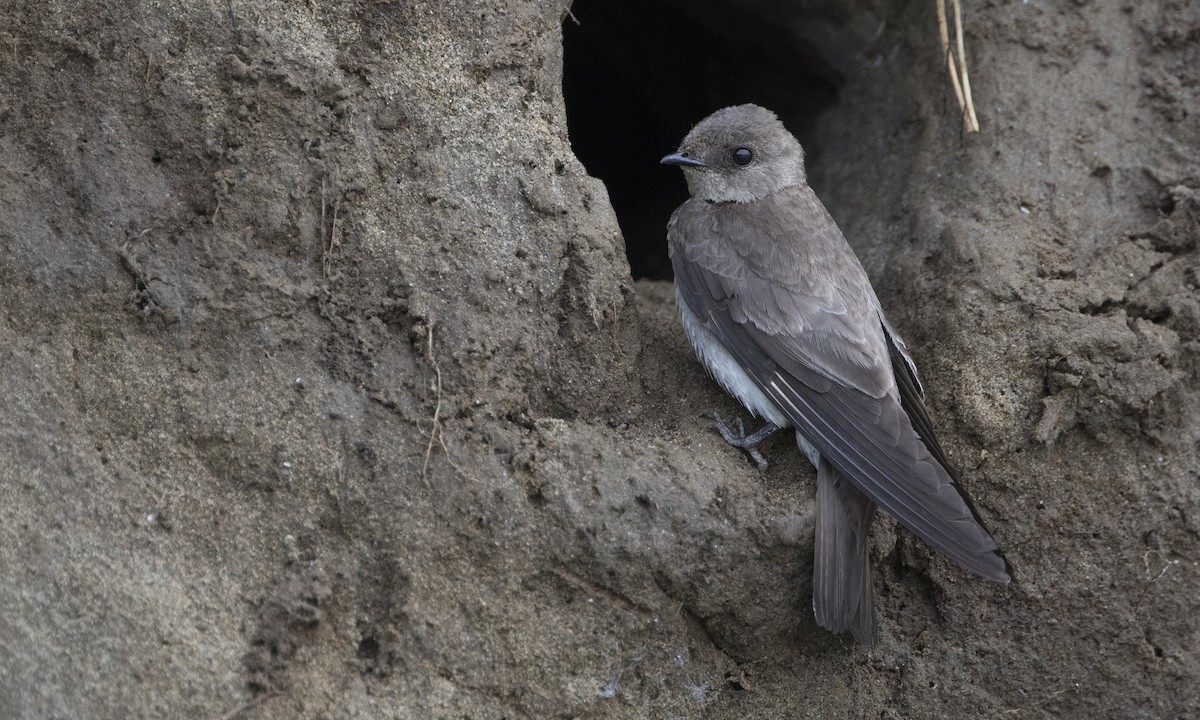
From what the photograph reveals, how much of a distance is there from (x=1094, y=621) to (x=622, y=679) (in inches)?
58.2

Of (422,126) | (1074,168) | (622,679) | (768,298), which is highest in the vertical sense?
(1074,168)

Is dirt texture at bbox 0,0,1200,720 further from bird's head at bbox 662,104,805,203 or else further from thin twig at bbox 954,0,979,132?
bird's head at bbox 662,104,805,203

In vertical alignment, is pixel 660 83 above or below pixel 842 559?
above

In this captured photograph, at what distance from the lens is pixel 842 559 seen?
2959mm

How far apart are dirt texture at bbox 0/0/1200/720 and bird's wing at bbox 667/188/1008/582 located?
19 centimetres

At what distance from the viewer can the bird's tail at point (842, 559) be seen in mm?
2922

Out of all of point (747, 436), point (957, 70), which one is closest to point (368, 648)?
point (747, 436)

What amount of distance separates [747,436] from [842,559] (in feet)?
1.67

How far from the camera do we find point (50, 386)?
2.77m

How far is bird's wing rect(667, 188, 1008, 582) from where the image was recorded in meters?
2.98

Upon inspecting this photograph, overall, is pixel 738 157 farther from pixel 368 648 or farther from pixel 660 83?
pixel 368 648

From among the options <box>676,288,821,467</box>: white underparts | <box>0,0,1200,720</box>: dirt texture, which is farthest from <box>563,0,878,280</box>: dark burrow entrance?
<box>676,288,821,467</box>: white underparts

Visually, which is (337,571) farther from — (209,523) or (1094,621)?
(1094,621)

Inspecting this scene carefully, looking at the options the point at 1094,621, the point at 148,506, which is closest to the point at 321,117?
the point at 148,506
